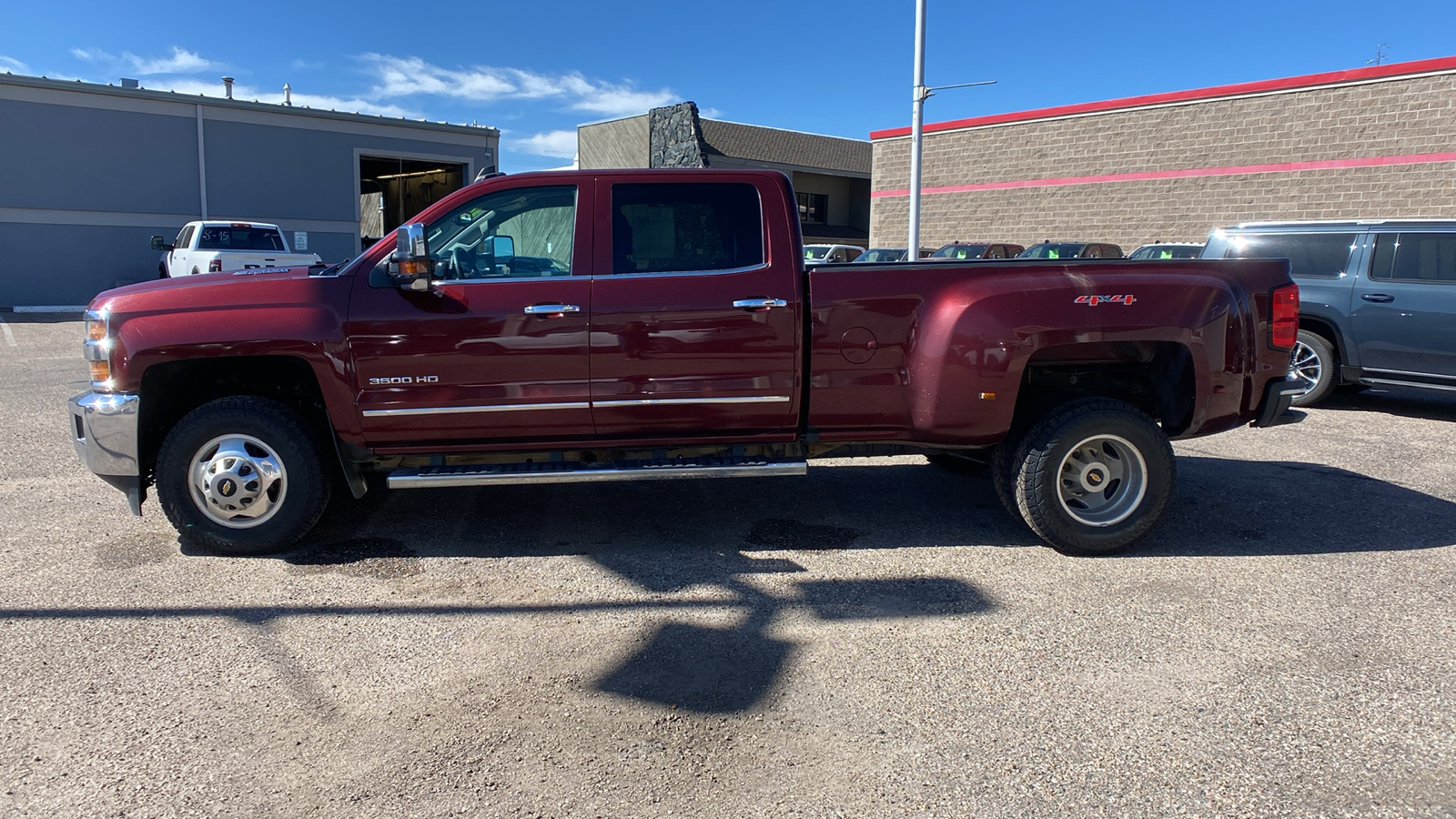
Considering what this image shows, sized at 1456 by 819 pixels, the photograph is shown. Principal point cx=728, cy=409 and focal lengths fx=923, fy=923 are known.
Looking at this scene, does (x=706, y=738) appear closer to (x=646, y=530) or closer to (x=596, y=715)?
(x=596, y=715)

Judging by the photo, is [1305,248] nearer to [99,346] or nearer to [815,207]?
[99,346]

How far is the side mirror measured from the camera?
4.46m

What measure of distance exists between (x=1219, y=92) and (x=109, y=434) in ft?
87.9

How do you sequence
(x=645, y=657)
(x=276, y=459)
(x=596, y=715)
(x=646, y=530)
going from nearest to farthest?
1. (x=596, y=715)
2. (x=645, y=657)
3. (x=276, y=459)
4. (x=646, y=530)

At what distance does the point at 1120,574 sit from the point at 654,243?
294 cm

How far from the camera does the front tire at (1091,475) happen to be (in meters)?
4.83

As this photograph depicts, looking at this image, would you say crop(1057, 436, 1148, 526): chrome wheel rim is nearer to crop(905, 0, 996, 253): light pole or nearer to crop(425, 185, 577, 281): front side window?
crop(425, 185, 577, 281): front side window

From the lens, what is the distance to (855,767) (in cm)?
292

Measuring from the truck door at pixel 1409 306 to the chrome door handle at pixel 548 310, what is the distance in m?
8.29

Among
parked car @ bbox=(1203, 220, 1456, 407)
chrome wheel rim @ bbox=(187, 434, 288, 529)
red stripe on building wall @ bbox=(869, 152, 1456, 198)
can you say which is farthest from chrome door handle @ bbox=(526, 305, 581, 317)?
red stripe on building wall @ bbox=(869, 152, 1456, 198)

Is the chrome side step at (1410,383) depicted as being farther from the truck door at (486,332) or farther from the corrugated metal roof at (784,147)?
the corrugated metal roof at (784,147)

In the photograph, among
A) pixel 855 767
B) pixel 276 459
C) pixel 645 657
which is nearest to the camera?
pixel 855 767

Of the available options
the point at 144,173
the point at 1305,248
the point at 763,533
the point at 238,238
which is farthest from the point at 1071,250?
the point at 144,173

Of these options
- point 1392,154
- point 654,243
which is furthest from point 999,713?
point 1392,154
